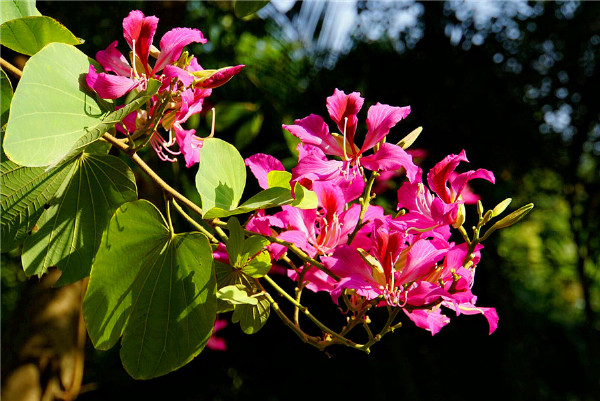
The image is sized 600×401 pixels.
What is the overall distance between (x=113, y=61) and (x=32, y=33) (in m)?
0.07

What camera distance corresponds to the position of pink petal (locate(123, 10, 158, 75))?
0.56 m

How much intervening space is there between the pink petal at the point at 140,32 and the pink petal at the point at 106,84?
0.05 meters

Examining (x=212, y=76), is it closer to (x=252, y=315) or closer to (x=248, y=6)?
(x=248, y=6)

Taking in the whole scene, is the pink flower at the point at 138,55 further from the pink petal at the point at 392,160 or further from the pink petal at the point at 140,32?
the pink petal at the point at 392,160

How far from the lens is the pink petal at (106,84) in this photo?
52cm

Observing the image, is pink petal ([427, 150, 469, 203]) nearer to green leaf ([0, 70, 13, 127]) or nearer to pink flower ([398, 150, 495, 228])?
pink flower ([398, 150, 495, 228])

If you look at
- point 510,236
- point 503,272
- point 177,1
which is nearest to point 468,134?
point 503,272

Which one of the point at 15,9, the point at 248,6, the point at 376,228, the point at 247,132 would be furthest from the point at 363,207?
the point at 247,132

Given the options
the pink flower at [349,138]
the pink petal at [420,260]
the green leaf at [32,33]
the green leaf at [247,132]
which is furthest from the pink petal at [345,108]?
the green leaf at [247,132]

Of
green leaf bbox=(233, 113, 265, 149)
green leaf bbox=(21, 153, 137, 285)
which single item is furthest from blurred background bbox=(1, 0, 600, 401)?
green leaf bbox=(21, 153, 137, 285)

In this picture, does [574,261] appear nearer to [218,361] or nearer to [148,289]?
[218,361]

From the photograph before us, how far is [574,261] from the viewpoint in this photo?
6.72ft

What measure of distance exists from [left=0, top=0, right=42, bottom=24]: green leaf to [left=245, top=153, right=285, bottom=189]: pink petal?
26cm

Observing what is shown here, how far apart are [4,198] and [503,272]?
146 centimetres
